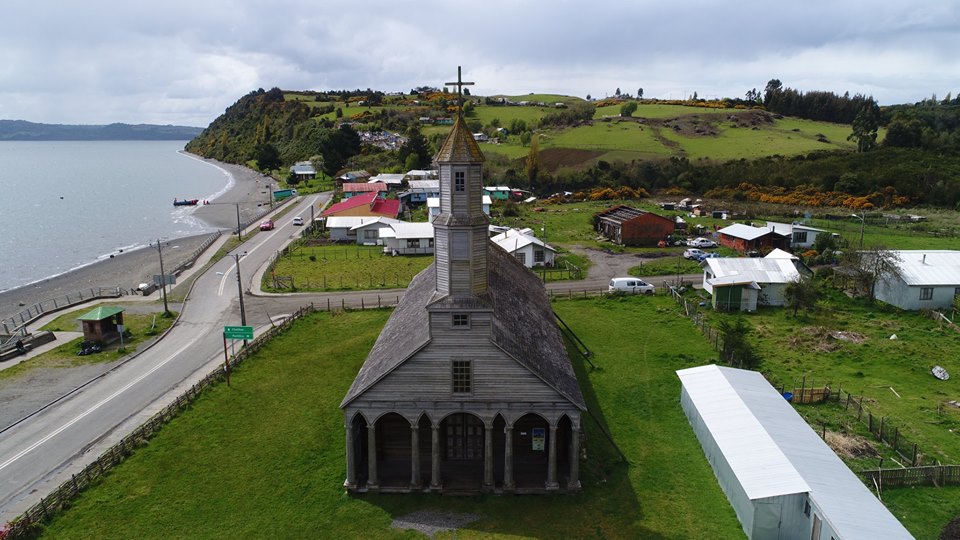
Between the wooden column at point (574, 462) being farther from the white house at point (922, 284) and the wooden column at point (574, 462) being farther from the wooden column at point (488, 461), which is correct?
the white house at point (922, 284)

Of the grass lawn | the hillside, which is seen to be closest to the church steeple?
the grass lawn

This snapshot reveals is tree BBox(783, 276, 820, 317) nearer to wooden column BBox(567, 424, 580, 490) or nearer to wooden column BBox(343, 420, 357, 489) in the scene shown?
wooden column BBox(567, 424, 580, 490)

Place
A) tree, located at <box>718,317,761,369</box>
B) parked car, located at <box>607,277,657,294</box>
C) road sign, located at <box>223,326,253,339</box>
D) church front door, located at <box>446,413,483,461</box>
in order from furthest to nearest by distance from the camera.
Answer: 1. parked car, located at <box>607,277,657,294</box>
2. tree, located at <box>718,317,761,369</box>
3. road sign, located at <box>223,326,253,339</box>
4. church front door, located at <box>446,413,483,461</box>

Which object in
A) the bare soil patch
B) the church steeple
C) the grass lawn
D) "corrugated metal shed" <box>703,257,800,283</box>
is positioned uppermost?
the church steeple

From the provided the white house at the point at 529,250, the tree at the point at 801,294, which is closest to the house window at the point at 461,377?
the tree at the point at 801,294

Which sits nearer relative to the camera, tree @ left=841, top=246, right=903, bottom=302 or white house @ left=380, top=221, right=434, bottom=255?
tree @ left=841, top=246, right=903, bottom=302

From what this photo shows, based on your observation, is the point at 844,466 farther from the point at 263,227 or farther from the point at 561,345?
the point at 263,227
